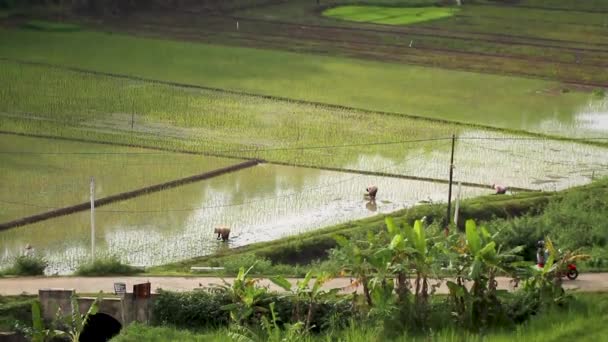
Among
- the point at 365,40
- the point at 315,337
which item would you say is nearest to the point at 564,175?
the point at 315,337

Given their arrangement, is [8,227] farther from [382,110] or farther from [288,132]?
[382,110]

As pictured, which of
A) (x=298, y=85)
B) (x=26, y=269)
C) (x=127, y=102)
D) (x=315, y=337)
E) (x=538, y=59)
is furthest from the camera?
(x=538, y=59)

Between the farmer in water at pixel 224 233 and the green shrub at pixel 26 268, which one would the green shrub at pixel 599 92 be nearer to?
the farmer in water at pixel 224 233

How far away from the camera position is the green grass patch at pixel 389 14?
41406 millimetres

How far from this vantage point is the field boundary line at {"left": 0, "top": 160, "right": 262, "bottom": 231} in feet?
66.9

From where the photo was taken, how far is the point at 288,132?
26812mm

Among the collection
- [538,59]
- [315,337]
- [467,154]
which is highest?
[538,59]

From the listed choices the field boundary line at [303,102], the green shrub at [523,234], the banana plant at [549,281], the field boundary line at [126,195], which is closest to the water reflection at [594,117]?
the field boundary line at [303,102]

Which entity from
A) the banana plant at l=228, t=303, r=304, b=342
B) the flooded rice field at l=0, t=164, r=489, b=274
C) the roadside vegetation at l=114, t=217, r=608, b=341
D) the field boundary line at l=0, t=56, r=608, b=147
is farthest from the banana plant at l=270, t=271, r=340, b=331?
the field boundary line at l=0, t=56, r=608, b=147

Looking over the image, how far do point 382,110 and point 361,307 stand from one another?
14450mm

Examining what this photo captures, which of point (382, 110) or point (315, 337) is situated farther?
point (382, 110)

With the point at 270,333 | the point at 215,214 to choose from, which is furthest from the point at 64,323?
the point at 215,214

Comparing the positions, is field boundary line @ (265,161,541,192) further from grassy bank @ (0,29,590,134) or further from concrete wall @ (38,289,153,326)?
concrete wall @ (38,289,153,326)

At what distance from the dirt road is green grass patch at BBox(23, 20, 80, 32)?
2084cm
